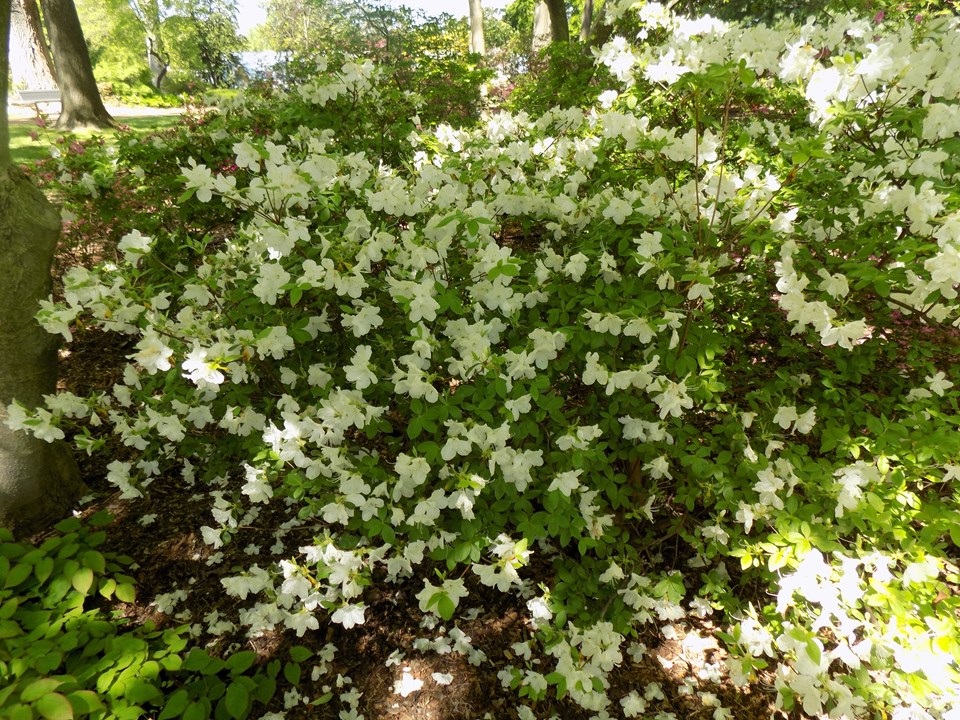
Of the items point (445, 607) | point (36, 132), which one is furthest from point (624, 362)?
point (36, 132)

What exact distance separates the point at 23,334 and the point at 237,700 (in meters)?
1.88

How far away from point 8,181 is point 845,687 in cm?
378

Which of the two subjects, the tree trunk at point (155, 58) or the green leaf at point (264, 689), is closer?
the green leaf at point (264, 689)

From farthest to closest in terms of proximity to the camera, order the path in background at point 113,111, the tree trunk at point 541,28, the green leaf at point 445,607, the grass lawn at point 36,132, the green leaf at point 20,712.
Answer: the path in background at point 113,111 < the tree trunk at point 541,28 < the grass lawn at point 36,132 < the green leaf at point 445,607 < the green leaf at point 20,712

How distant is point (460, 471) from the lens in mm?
1769

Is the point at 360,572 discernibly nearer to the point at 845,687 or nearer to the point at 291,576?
the point at 291,576

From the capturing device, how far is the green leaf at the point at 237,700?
182 cm

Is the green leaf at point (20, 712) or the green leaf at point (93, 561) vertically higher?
the green leaf at point (20, 712)

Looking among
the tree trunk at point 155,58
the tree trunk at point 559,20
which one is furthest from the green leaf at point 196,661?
the tree trunk at point 155,58

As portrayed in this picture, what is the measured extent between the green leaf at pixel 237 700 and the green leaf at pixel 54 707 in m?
0.46

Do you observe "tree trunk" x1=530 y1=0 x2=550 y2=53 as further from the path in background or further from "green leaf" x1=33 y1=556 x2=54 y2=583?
"green leaf" x1=33 y1=556 x2=54 y2=583

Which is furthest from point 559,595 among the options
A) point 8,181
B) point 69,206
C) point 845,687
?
point 69,206

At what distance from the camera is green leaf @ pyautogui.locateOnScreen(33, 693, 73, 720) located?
4.94ft

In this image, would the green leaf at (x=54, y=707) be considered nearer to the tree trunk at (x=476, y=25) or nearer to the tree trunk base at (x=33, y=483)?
the tree trunk base at (x=33, y=483)
